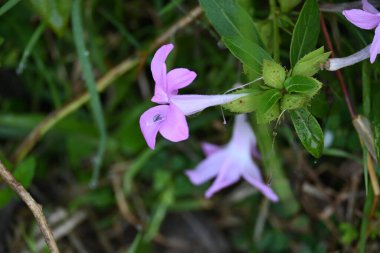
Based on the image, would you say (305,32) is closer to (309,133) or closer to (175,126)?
(309,133)

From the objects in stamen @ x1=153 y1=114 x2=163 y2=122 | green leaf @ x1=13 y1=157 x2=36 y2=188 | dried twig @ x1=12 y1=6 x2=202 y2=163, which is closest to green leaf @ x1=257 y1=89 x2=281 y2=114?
stamen @ x1=153 y1=114 x2=163 y2=122

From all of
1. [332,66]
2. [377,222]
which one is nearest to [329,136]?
[377,222]

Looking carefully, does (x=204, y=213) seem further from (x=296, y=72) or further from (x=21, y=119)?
(x=296, y=72)

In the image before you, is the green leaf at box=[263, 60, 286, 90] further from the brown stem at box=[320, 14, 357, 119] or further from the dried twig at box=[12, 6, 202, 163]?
the dried twig at box=[12, 6, 202, 163]

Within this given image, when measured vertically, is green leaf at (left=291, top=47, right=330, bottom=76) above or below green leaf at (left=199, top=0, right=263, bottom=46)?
below

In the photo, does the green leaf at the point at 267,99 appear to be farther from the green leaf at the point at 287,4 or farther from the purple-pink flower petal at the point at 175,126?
the green leaf at the point at 287,4
